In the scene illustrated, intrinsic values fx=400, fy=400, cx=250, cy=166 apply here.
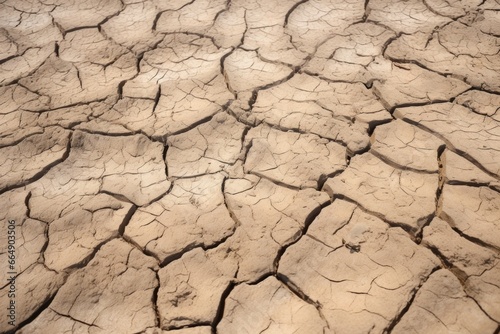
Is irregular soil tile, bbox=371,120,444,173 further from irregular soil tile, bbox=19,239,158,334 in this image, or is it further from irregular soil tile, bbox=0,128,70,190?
irregular soil tile, bbox=0,128,70,190

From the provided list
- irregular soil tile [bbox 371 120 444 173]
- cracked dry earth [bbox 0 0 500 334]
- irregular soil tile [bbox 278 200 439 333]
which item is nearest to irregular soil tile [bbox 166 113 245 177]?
cracked dry earth [bbox 0 0 500 334]

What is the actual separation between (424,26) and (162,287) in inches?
92.0

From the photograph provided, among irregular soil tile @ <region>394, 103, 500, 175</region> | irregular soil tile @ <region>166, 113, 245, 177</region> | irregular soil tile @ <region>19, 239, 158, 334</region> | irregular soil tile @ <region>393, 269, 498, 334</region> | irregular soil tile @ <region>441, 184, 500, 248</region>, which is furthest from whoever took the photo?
irregular soil tile @ <region>166, 113, 245, 177</region>

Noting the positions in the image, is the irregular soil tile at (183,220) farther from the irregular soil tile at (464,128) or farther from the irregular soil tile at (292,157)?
the irregular soil tile at (464,128)

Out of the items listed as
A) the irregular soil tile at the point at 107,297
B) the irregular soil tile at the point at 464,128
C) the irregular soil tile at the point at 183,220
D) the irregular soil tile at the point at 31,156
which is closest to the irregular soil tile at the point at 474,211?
the irregular soil tile at the point at 464,128

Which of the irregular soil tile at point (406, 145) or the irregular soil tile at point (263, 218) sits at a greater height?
the irregular soil tile at point (406, 145)

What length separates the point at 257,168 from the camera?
1.97 metres

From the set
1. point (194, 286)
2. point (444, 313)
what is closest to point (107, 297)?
point (194, 286)

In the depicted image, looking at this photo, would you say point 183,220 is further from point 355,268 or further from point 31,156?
point 31,156

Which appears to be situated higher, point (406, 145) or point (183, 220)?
point (406, 145)

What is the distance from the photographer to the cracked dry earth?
151cm

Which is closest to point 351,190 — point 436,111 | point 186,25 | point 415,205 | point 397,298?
point 415,205

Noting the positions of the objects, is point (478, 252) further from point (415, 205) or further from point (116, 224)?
point (116, 224)

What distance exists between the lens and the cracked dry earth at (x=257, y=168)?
1.51 m
